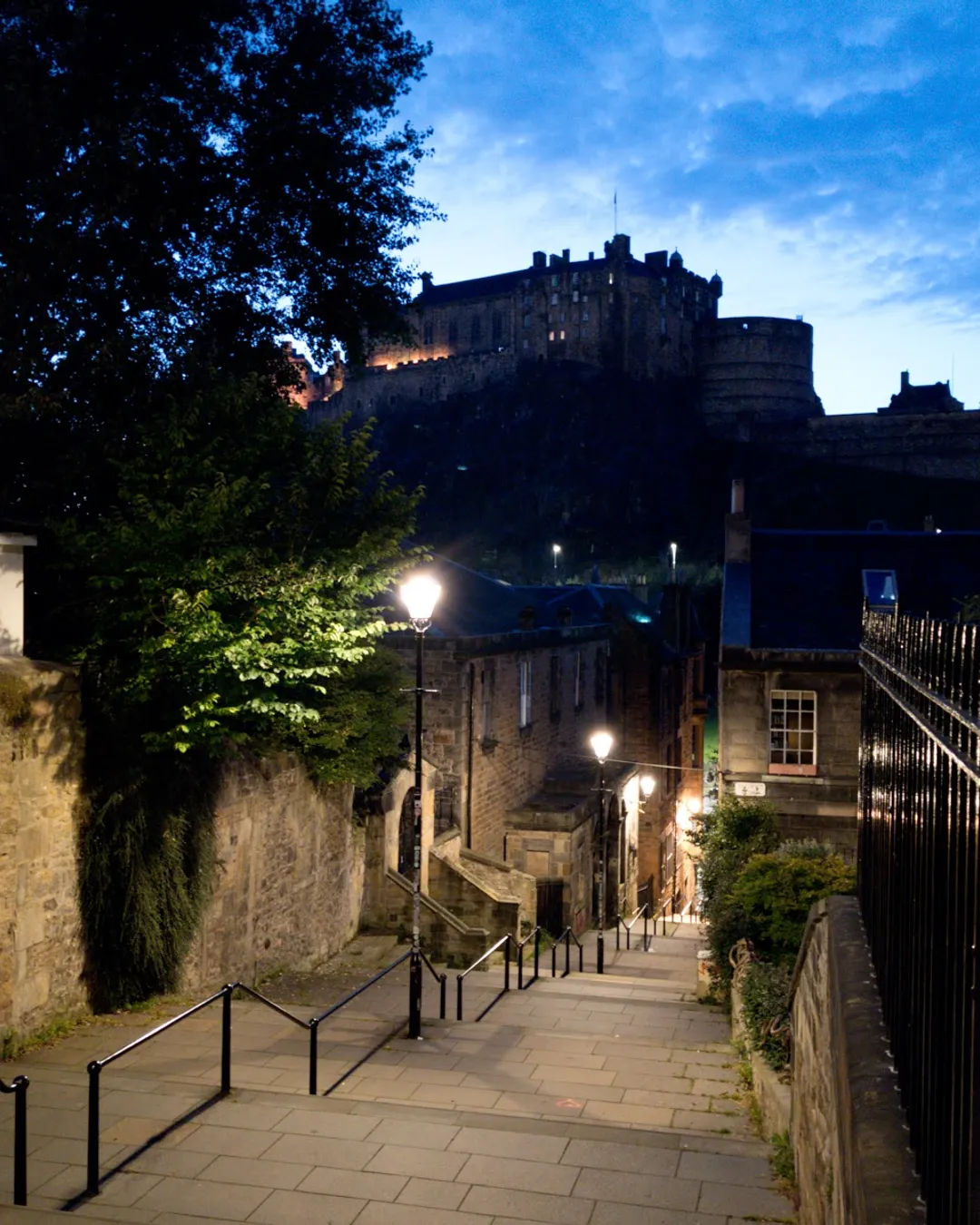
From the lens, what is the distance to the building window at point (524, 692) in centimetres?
2692

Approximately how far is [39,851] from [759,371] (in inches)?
4087

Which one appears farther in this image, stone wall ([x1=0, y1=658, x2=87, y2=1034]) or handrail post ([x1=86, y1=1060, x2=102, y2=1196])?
stone wall ([x1=0, y1=658, x2=87, y2=1034])

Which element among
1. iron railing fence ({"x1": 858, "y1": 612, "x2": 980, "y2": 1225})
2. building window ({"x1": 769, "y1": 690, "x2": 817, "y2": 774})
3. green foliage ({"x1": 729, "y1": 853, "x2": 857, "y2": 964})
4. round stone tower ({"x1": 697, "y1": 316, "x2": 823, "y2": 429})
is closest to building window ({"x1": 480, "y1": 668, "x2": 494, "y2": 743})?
building window ({"x1": 769, "y1": 690, "x2": 817, "y2": 774})

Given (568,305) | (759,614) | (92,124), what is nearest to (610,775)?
(759,614)

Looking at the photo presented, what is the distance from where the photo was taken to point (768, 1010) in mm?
9289

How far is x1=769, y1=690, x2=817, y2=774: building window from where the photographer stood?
21.6 metres

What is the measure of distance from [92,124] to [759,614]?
15181mm

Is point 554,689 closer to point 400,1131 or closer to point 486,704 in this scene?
point 486,704

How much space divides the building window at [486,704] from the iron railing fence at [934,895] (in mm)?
18990

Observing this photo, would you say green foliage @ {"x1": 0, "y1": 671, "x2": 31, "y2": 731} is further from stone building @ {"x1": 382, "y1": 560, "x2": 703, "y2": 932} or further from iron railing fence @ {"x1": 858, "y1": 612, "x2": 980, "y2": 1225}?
stone building @ {"x1": 382, "y1": 560, "x2": 703, "y2": 932}

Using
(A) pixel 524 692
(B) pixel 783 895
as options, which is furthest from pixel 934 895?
(A) pixel 524 692

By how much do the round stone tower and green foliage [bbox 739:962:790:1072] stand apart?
325 feet

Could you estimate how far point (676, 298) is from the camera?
107812mm

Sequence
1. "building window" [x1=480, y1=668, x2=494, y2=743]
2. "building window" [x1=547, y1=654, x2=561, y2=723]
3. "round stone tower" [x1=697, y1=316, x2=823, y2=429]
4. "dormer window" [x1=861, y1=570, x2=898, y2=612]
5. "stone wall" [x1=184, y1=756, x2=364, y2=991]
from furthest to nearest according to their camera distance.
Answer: "round stone tower" [x1=697, y1=316, x2=823, y2=429] < "building window" [x1=547, y1=654, x2=561, y2=723] < "building window" [x1=480, y1=668, x2=494, y2=743] < "dormer window" [x1=861, y1=570, x2=898, y2=612] < "stone wall" [x1=184, y1=756, x2=364, y2=991]
